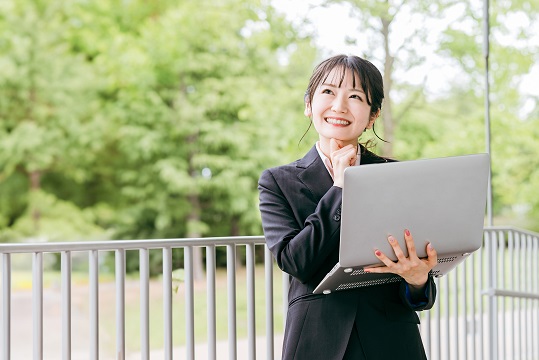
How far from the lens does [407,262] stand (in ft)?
4.08

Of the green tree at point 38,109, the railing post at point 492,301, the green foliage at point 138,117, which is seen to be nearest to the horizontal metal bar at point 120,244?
the railing post at point 492,301

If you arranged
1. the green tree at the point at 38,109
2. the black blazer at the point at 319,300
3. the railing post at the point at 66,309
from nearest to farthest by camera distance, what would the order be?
the black blazer at the point at 319,300 < the railing post at the point at 66,309 < the green tree at the point at 38,109

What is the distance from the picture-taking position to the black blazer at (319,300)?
1.32m

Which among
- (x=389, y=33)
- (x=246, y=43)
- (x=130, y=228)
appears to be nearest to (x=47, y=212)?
(x=130, y=228)

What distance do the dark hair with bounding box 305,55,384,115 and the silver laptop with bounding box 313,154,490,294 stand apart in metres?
0.20

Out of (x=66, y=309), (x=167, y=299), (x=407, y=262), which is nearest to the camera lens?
(x=407, y=262)

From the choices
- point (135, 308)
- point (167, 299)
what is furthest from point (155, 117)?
point (167, 299)

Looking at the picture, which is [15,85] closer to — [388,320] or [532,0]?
[532,0]

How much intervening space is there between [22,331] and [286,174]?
12687 millimetres

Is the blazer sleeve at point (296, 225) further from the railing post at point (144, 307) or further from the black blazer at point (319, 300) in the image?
the railing post at point (144, 307)

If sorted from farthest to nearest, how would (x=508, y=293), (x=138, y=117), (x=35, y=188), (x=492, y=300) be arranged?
(x=35, y=188)
(x=138, y=117)
(x=508, y=293)
(x=492, y=300)

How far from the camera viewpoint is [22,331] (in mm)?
12906

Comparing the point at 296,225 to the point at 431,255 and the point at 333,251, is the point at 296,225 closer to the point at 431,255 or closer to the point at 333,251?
the point at 333,251

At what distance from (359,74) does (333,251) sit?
35cm
